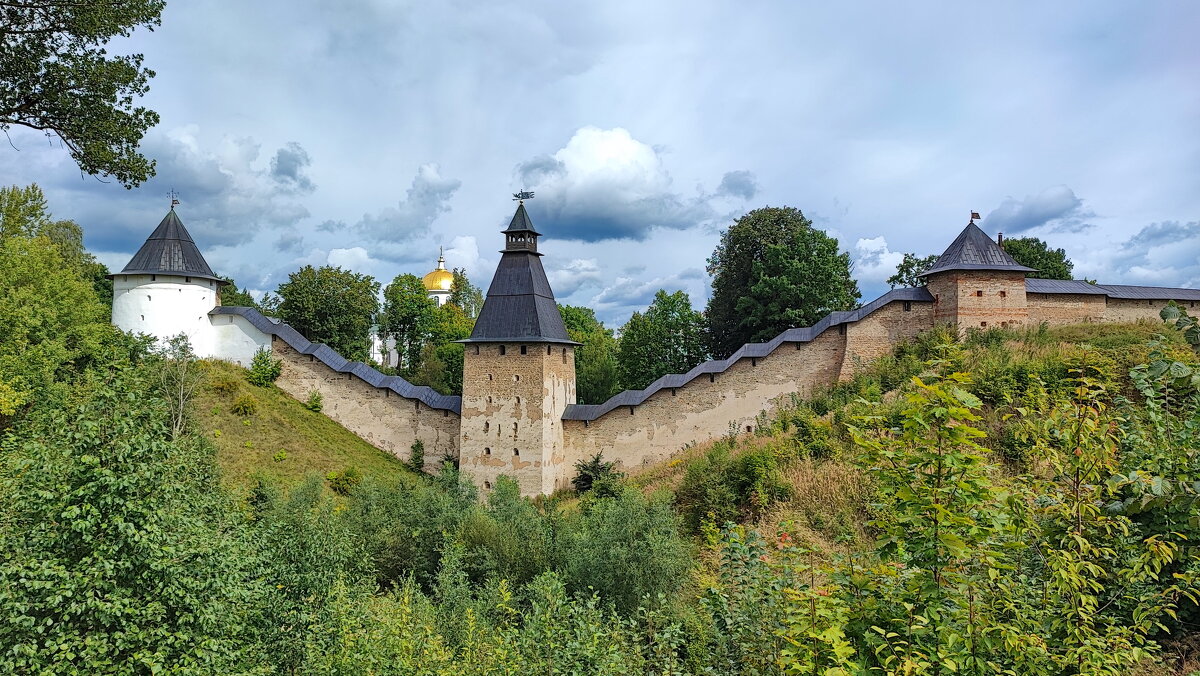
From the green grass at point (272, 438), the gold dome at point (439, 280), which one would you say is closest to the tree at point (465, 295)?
the gold dome at point (439, 280)

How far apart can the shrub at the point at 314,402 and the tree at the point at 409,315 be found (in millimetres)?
12646

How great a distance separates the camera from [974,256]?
17422 millimetres

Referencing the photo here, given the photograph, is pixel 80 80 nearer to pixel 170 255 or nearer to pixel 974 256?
pixel 170 255

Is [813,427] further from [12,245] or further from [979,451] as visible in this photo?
[12,245]

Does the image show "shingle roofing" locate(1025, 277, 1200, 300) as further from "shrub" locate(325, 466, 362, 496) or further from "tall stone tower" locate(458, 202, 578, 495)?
"shrub" locate(325, 466, 362, 496)

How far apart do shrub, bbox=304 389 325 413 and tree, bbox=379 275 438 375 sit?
12646 mm

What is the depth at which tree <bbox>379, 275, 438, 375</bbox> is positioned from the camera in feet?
116

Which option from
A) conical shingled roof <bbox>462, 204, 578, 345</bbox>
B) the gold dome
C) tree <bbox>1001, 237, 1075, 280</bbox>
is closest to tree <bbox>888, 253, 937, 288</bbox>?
tree <bbox>1001, 237, 1075, 280</bbox>

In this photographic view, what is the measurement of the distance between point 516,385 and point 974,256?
13.0 meters

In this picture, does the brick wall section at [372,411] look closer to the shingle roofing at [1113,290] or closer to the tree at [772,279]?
the tree at [772,279]

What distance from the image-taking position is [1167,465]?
3795 millimetres

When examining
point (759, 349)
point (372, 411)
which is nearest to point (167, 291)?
point (372, 411)

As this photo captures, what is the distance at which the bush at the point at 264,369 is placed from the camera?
2211 cm

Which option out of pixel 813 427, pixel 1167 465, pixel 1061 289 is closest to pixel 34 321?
pixel 813 427
